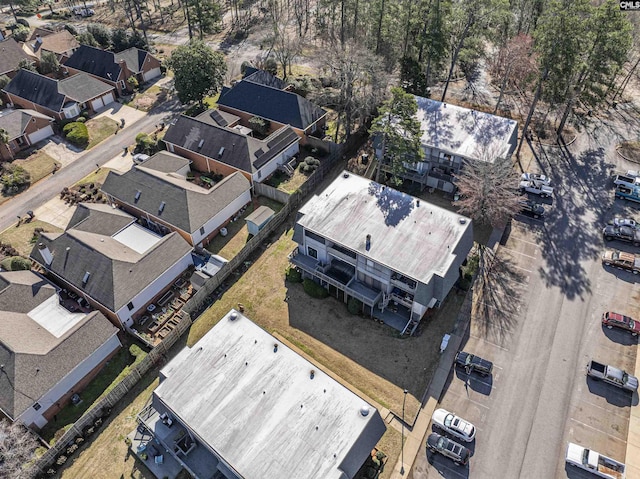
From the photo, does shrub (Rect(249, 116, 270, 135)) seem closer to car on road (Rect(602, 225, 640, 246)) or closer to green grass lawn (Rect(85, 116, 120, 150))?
green grass lawn (Rect(85, 116, 120, 150))

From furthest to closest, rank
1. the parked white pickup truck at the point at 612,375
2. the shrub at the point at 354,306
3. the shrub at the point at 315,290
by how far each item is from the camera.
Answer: the shrub at the point at 315,290
the shrub at the point at 354,306
the parked white pickup truck at the point at 612,375

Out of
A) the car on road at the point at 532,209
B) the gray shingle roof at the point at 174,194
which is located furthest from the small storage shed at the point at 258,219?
the car on road at the point at 532,209

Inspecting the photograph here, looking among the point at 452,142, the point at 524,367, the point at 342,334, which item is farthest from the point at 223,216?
the point at 524,367

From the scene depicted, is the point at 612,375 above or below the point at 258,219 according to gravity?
below

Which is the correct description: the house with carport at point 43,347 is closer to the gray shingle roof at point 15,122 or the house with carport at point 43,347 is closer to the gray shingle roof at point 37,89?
the gray shingle roof at point 15,122

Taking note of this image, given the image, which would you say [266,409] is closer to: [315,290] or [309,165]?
[315,290]
